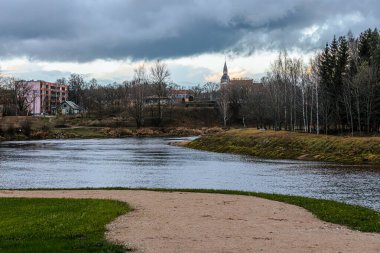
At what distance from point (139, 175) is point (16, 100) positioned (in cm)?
12664

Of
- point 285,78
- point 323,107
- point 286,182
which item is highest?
point 285,78

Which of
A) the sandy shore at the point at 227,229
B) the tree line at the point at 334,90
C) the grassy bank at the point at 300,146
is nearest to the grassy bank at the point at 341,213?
the sandy shore at the point at 227,229

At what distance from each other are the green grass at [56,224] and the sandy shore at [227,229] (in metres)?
0.66

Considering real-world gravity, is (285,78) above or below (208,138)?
above

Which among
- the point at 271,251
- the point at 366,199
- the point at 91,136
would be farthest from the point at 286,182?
the point at 91,136

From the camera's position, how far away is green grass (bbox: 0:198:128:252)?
1155 cm

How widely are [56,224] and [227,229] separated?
18.0 feet

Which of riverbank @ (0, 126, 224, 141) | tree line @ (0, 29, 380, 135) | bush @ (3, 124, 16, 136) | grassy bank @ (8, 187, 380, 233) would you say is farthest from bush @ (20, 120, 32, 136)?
grassy bank @ (8, 187, 380, 233)

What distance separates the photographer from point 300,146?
192 ft

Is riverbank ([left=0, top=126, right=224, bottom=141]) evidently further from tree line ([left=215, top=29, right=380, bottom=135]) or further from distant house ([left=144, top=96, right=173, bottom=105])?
distant house ([left=144, top=96, right=173, bottom=105])

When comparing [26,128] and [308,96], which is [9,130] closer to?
[26,128]

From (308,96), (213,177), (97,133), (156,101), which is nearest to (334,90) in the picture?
(308,96)

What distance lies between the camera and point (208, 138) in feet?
265

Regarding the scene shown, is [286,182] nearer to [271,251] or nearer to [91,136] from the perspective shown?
[271,251]
